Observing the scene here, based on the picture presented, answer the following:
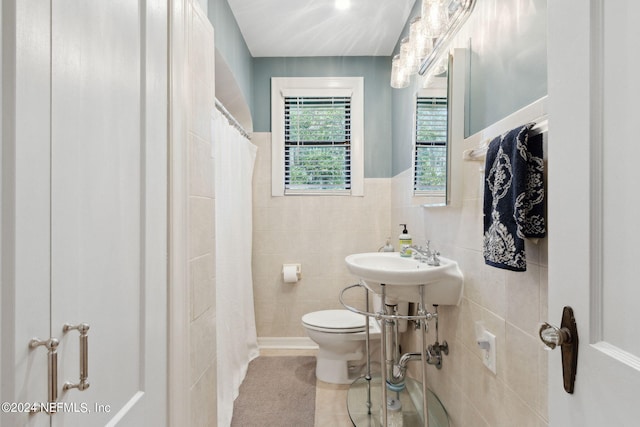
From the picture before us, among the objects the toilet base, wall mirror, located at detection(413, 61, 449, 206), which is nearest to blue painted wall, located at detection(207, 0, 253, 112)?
wall mirror, located at detection(413, 61, 449, 206)

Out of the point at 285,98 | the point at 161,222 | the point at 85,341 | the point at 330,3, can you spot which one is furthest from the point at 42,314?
the point at 285,98

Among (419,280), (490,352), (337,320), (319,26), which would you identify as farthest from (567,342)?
(319,26)

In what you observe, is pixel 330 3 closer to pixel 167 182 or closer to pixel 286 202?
pixel 286 202

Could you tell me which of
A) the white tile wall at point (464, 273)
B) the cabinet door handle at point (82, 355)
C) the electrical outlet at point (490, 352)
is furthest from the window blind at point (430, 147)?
the cabinet door handle at point (82, 355)

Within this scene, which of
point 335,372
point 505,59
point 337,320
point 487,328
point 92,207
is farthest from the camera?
point 337,320

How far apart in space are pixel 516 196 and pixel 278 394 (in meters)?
1.89

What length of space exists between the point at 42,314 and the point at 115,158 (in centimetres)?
34

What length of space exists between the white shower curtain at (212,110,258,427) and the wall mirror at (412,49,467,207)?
46.0 inches

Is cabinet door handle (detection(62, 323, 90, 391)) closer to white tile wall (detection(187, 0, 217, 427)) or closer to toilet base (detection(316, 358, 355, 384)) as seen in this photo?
white tile wall (detection(187, 0, 217, 427))

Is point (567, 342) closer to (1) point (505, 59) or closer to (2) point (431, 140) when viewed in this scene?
(1) point (505, 59)

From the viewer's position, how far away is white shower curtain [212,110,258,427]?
184 cm

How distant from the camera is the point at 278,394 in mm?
2059

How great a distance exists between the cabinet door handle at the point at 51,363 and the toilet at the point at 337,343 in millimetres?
1737

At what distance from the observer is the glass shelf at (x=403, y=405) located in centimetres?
162
